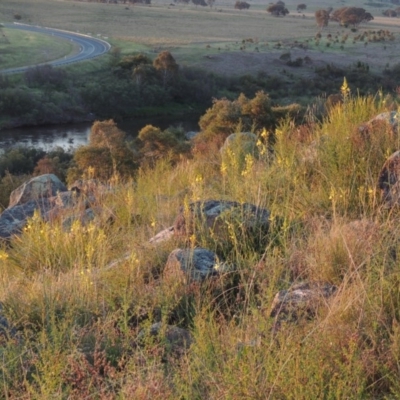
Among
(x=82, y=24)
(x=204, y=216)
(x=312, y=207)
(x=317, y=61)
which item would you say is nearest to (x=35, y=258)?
(x=204, y=216)

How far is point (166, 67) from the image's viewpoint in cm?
4894

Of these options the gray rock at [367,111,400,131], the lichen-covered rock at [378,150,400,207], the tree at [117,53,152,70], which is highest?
the gray rock at [367,111,400,131]

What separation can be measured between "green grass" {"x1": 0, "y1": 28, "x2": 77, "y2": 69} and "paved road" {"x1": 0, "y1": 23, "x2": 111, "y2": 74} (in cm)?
107

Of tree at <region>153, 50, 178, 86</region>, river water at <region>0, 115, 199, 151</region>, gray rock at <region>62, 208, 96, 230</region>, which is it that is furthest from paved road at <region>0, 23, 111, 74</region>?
gray rock at <region>62, 208, 96, 230</region>

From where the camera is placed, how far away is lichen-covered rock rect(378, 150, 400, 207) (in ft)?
16.5

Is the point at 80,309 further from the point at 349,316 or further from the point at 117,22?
the point at 117,22

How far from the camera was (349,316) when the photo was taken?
3.36 meters

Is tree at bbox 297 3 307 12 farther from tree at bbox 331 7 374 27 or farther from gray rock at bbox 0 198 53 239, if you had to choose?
gray rock at bbox 0 198 53 239

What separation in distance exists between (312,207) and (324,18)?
85.9 m

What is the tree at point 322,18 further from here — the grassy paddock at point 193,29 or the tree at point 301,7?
the tree at point 301,7

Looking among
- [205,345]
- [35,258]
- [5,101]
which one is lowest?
[5,101]

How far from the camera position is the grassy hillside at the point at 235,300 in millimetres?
2865

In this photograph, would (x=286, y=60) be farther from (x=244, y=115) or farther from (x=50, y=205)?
(x=50, y=205)

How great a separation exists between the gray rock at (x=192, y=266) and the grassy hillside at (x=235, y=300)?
8cm
